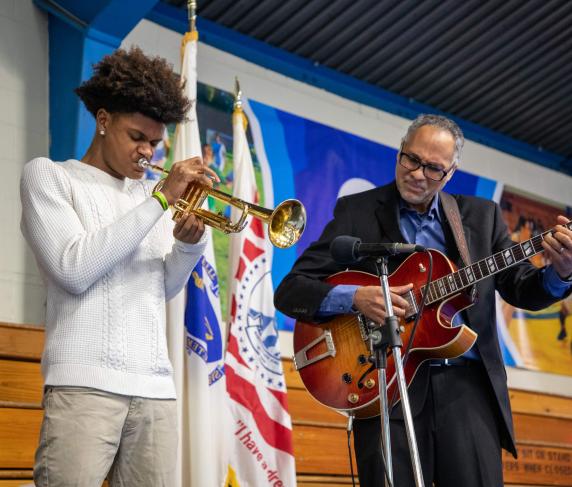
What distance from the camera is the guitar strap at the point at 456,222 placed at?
279 cm

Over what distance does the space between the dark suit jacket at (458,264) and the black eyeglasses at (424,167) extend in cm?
12

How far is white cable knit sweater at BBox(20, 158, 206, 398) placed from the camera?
7.50ft

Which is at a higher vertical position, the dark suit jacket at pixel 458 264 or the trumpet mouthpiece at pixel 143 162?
the trumpet mouthpiece at pixel 143 162

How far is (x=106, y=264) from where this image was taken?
2.33 m

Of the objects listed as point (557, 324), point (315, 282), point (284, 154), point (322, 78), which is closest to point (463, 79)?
point (322, 78)

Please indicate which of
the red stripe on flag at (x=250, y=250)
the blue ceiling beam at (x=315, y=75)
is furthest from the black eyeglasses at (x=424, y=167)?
the blue ceiling beam at (x=315, y=75)

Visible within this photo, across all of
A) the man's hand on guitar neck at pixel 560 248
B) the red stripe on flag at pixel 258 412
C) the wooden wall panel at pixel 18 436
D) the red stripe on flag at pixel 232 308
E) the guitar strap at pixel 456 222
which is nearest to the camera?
the man's hand on guitar neck at pixel 560 248

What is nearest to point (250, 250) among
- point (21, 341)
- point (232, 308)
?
point (232, 308)

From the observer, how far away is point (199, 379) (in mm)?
3432

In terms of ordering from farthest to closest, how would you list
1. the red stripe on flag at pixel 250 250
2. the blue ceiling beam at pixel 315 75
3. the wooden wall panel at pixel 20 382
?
the blue ceiling beam at pixel 315 75 → the red stripe on flag at pixel 250 250 → the wooden wall panel at pixel 20 382

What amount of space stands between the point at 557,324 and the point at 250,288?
354cm

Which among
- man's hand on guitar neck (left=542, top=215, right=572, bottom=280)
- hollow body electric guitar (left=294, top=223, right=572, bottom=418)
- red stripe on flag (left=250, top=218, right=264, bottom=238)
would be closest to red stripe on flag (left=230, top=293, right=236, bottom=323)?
red stripe on flag (left=250, top=218, right=264, bottom=238)

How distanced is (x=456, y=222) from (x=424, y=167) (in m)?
0.22

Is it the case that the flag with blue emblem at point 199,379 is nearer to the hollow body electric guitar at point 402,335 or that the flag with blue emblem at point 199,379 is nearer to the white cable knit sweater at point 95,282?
the hollow body electric guitar at point 402,335
